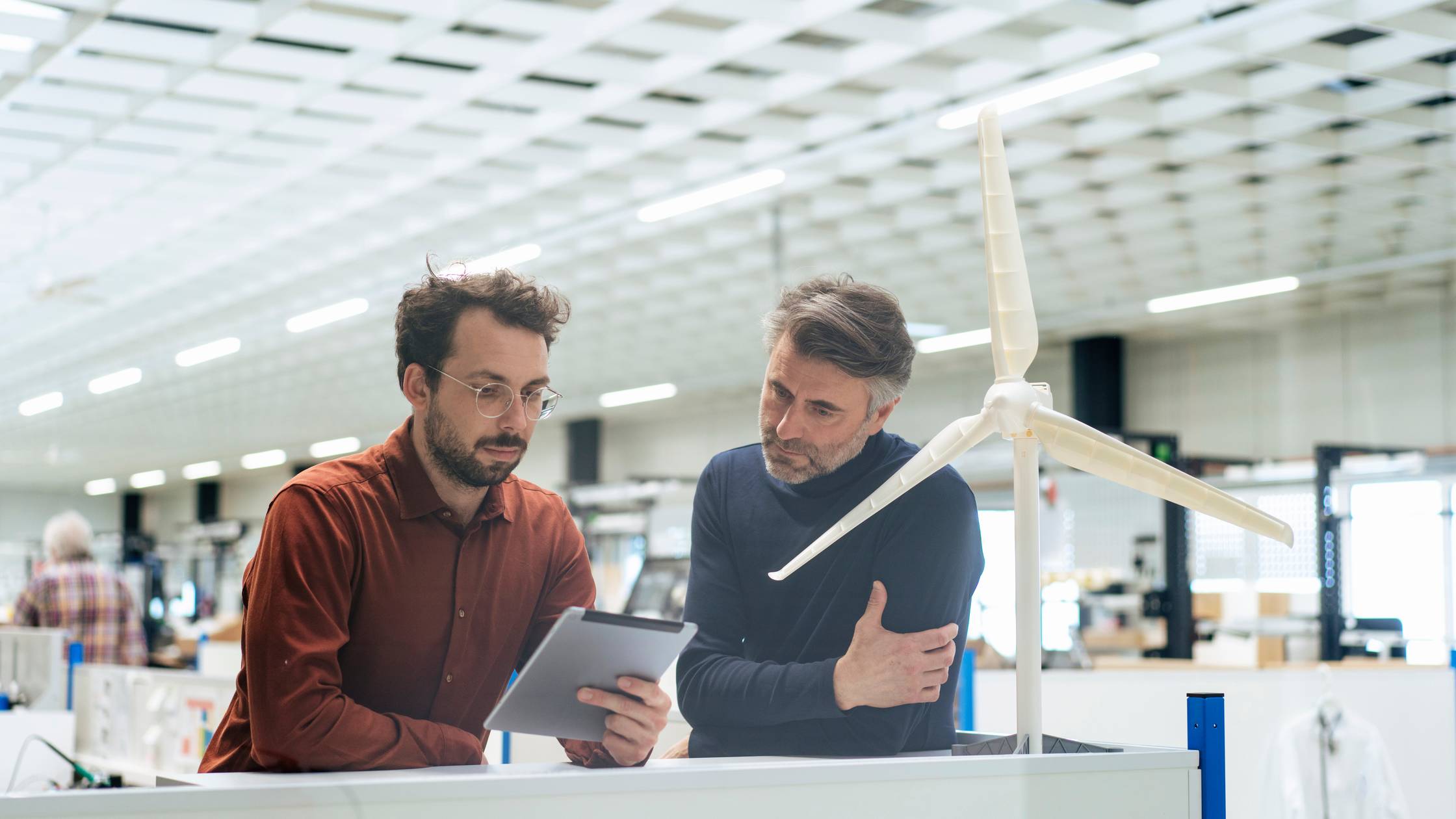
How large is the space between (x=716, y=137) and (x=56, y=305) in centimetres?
799

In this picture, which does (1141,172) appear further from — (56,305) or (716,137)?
(56,305)

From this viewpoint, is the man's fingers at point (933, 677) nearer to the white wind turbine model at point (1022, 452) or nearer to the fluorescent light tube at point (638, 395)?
the white wind turbine model at point (1022, 452)

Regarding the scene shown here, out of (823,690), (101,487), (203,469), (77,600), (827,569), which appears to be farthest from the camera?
(101,487)

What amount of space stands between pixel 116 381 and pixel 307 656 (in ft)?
55.4

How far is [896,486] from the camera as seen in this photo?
2.04 metres

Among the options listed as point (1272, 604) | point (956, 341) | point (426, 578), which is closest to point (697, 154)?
point (1272, 604)

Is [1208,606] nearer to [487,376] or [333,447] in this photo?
[487,376]

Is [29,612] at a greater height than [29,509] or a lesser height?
lesser

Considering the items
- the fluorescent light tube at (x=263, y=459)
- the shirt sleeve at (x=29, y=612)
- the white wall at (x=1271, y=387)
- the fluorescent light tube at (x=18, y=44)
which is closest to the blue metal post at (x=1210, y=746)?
the shirt sleeve at (x=29, y=612)

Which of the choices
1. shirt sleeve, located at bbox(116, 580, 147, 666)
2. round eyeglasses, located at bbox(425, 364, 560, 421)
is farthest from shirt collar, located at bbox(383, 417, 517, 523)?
shirt sleeve, located at bbox(116, 580, 147, 666)

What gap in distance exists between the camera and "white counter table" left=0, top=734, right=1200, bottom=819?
4.80 feet

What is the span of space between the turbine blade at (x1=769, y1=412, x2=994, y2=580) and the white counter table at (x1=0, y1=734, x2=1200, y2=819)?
28 cm

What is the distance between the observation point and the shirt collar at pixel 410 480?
191 cm

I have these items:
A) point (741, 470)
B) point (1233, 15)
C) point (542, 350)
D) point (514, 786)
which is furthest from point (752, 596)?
point (1233, 15)
